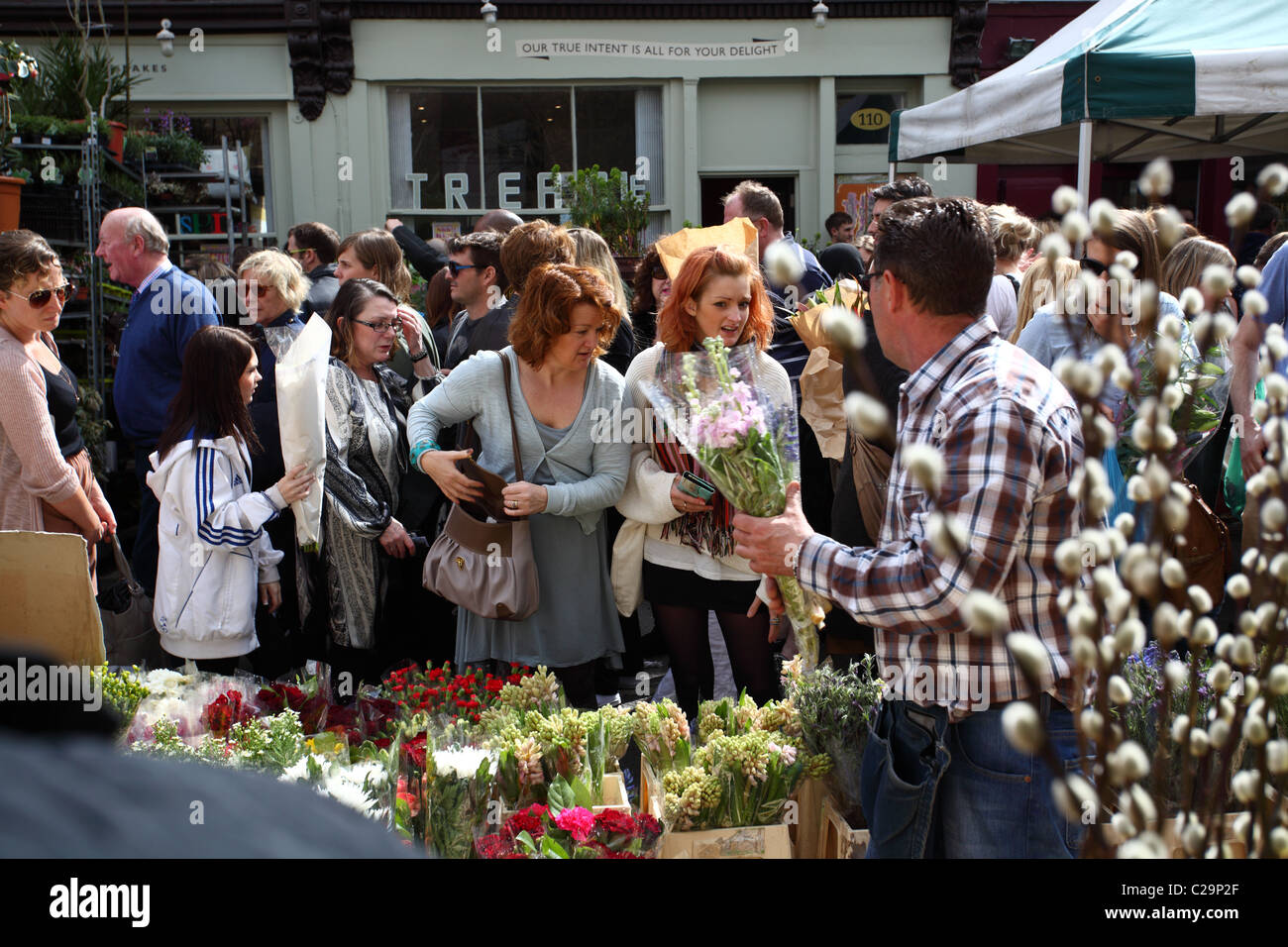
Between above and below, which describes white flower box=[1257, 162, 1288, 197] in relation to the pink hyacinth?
above

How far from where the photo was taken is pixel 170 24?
1229 centimetres

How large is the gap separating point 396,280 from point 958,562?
4.48m

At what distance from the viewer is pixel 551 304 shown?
12.5 ft

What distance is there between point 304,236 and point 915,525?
527 centimetres

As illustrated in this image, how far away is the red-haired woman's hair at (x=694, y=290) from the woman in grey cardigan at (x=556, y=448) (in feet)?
0.66

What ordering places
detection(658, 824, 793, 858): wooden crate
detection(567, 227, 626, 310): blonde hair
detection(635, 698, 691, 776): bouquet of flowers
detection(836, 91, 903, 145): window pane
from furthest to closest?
1. detection(836, 91, 903, 145): window pane
2. detection(567, 227, 626, 310): blonde hair
3. detection(635, 698, 691, 776): bouquet of flowers
4. detection(658, 824, 793, 858): wooden crate

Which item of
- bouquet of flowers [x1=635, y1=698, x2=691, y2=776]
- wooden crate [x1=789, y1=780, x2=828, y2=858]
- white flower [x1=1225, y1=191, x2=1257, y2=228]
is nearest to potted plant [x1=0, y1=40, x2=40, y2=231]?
bouquet of flowers [x1=635, y1=698, x2=691, y2=776]

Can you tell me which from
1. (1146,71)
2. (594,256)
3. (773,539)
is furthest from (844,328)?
(1146,71)

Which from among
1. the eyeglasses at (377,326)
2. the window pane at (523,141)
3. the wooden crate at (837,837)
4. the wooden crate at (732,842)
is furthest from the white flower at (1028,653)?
the window pane at (523,141)

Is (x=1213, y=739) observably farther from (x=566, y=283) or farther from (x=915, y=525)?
(x=566, y=283)

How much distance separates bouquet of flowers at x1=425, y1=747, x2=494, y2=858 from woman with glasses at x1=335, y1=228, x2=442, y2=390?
2.48 meters

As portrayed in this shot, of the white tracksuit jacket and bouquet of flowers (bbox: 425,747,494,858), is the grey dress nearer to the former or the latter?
the white tracksuit jacket

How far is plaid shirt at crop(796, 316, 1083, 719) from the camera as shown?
6.12 ft

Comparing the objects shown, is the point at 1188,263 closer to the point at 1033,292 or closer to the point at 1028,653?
the point at 1033,292
